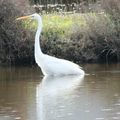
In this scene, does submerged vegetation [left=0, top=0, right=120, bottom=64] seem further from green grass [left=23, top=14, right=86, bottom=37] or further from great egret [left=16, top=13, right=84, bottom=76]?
great egret [left=16, top=13, right=84, bottom=76]

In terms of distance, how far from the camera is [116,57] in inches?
1010

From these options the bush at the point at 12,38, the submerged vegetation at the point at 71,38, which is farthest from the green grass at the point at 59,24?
the bush at the point at 12,38

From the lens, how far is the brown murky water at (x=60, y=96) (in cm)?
1358

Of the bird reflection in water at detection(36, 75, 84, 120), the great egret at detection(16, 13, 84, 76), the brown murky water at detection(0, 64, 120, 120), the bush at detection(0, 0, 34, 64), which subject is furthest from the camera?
the bush at detection(0, 0, 34, 64)

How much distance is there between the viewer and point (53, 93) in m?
16.8

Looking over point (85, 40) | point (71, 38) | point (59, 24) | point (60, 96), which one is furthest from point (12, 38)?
point (60, 96)

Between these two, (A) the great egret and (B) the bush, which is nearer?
(A) the great egret

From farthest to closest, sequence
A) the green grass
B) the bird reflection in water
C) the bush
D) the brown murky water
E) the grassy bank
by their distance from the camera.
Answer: the green grass < the grassy bank < the bush < the bird reflection in water < the brown murky water

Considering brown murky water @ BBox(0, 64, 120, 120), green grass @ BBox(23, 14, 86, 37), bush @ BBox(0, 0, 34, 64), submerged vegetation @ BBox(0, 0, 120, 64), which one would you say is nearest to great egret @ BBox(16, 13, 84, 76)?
brown murky water @ BBox(0, 64, 120, 120)

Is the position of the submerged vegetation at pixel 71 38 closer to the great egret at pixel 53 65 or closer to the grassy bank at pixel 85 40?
the grassy bank at pixel 85 40

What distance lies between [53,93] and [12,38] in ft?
30.3

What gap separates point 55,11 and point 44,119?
2071cm

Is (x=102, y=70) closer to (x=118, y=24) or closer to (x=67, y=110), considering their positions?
(x=118, y=24)

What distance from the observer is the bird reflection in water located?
13914 millimetres
